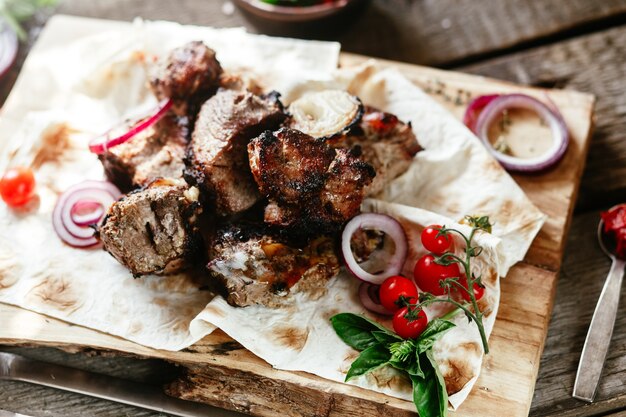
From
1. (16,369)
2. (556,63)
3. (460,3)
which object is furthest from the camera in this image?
(460,3)

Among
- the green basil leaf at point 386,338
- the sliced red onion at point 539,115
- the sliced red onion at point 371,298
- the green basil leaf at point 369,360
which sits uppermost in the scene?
the sliced red onion at point 539,115

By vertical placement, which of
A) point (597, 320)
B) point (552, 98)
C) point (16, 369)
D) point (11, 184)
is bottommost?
point (16, 369)

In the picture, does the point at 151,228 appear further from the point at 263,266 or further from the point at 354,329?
the point at 354,329

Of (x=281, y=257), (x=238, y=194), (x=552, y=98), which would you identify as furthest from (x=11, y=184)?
(x=552, y=98)

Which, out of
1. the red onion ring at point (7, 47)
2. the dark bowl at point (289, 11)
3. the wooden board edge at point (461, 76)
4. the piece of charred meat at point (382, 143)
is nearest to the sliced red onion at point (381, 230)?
the piece of charred meat at point (382, 143)

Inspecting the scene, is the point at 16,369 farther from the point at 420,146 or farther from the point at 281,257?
the point at 420,146

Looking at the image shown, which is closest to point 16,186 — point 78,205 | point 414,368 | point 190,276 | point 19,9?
point 78,205

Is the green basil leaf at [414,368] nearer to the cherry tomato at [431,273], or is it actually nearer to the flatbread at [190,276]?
the flatbread at [190,276]
